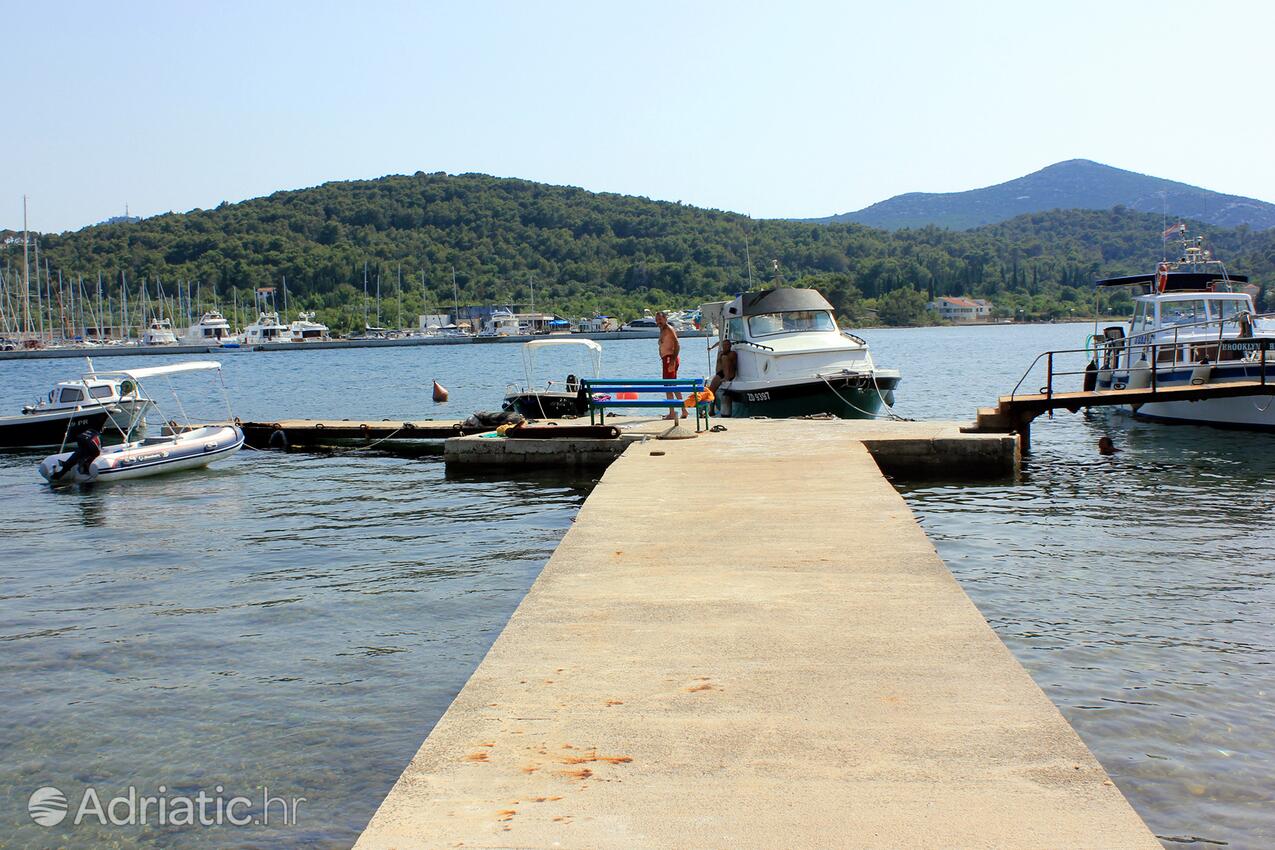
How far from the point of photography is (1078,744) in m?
4.86

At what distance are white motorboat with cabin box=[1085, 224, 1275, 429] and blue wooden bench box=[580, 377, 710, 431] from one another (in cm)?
895

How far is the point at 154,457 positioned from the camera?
20969mm

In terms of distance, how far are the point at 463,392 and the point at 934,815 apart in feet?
177

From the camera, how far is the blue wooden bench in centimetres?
1767

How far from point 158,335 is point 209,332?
22.5ft

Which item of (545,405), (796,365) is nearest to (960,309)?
(796,365)

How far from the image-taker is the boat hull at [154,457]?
20203mm

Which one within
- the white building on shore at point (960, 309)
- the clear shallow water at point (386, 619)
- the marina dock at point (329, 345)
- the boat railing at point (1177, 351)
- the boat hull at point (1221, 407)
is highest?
the white building on shore at point (960, 309)

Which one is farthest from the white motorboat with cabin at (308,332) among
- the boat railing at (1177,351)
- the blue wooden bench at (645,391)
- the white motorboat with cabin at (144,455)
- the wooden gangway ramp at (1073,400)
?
the wooden gangway ramp at (1073,400)

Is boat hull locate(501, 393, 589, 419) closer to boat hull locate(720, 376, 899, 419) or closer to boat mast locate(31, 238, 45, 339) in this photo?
boat hull locate(720, 376, 899, 419)

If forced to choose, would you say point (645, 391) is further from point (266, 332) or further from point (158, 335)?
point (266, 332)

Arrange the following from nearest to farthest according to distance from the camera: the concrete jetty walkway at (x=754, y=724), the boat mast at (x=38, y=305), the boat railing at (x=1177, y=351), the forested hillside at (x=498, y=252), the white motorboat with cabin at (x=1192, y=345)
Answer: the concrete jetty walkway at (x=754, y=724), the boat railing at (x=1177, y=351), the white motorboat with cabin at (x=1192, y=345), the boat mast at (x=38, y=305), the forested hillside at (x=498, y=252)

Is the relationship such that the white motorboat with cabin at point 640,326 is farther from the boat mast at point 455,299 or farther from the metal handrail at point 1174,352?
the metal handrail at point 1174,352

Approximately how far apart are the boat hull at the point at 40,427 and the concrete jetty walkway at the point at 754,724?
2341 centimetres
